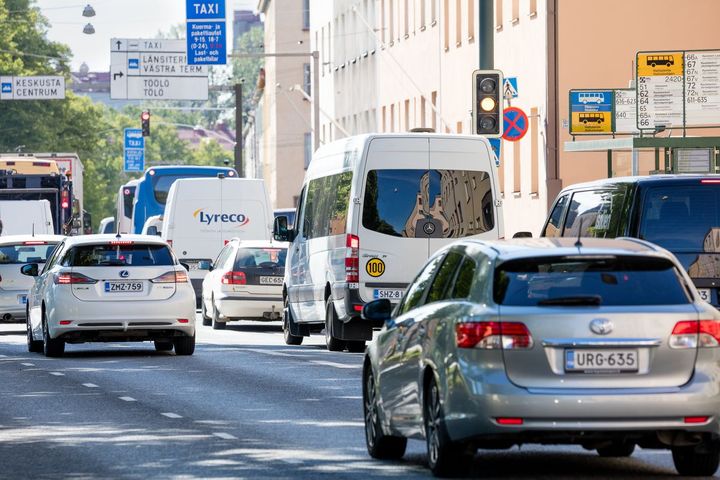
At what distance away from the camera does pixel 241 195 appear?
4078cm

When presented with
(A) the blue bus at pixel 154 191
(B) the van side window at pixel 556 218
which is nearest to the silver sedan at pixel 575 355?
(B) the van side window at pixel 556 218

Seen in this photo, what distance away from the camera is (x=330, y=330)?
25891 millimetres

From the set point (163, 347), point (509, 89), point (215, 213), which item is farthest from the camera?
point (215, 213)

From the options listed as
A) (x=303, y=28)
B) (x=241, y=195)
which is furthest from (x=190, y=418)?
(x=303, y=28)

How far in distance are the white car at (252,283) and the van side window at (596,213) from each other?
15773 millimetres

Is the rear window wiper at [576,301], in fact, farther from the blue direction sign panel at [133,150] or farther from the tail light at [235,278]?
the blue direction sign panel at [133,150]

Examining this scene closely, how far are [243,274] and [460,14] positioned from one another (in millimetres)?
21759

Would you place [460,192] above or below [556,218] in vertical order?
above

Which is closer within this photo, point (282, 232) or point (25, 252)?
point (282, 232)

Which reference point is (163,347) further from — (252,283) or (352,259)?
(252,283)

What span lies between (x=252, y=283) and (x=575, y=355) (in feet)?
76.7

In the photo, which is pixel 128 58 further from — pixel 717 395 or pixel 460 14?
pixel 717 395

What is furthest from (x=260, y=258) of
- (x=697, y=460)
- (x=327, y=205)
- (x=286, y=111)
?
(x=286, y=111)

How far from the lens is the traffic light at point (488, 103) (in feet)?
97.7
